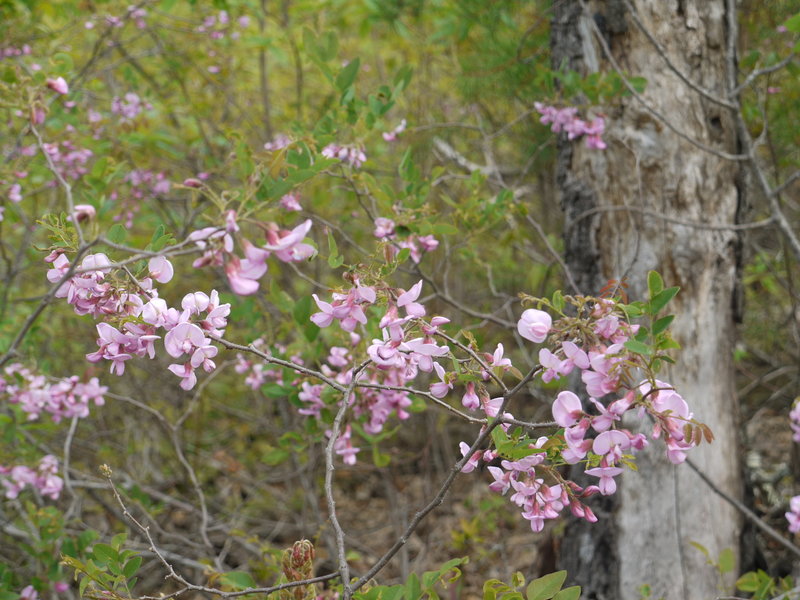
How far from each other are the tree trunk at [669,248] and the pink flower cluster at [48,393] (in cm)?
180

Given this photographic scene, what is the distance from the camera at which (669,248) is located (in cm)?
243

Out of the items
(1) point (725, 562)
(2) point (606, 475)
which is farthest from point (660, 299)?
(1) point (725, 562)

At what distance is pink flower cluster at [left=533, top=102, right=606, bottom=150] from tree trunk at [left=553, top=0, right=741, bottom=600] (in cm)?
8

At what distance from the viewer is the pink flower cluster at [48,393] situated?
2395mm

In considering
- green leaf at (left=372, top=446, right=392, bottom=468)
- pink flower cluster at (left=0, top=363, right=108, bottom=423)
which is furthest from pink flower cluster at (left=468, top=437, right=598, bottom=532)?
pink flower cluster at (left=0, top=363, right=108, bottom=423)

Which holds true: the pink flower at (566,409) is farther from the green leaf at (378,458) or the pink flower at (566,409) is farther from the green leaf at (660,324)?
the green leaf at (378,458)

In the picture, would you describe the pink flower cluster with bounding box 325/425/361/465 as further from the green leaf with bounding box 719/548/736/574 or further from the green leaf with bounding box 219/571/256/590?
the green leaf with bounding box 719/548/736/574

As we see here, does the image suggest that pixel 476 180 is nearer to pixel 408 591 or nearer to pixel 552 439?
pixel 552 439

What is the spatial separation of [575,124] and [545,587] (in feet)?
5.46

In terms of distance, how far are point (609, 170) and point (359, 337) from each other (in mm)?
1128

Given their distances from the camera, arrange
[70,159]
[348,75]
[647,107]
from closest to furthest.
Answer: [348,75]
[647,107]
[70,159]

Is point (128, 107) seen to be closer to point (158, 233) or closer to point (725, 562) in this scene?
point (158, 233)

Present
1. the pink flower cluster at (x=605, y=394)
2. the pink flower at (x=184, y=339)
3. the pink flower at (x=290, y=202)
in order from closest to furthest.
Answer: the pink flower cluster at (x=605, y=394)
the pink flower at (x=184, y=339)
the pink flower at (x=290, y=202)

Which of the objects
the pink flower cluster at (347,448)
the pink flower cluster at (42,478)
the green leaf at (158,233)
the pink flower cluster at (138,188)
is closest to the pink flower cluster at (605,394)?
the green leaf at (158,233)
